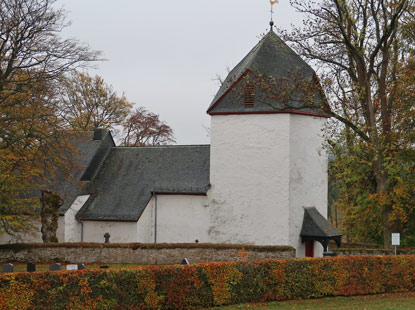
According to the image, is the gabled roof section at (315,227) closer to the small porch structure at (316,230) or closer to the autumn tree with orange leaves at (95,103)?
the small porch structure at (316,230)

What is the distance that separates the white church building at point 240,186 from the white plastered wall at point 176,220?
0.05 metres

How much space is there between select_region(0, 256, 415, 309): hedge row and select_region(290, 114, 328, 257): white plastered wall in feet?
27.8

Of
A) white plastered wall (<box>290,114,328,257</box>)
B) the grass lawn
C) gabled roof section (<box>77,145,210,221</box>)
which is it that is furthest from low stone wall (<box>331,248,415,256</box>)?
gabled roof section (<box>77,145,210,221</box>)

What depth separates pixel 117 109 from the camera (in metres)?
48.8

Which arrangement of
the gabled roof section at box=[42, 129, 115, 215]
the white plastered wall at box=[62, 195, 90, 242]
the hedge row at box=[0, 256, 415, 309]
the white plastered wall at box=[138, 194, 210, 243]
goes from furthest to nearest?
the gabled roof section at box=[42, 129, 115, 215], the white plastered wall at box=[62, 195, 90, 242], the white plastered wall at box=[138, 194, 210, 243], the hedge row at box=[0, 256, 415, 309]

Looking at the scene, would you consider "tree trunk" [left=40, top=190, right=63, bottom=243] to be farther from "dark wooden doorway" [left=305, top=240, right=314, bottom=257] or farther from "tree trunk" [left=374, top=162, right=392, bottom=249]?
"tree trunk" [left=374, top=162, right=392, bottom=249]

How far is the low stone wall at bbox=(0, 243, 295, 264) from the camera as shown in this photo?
24.1 m

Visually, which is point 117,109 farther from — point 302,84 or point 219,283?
point 219,283

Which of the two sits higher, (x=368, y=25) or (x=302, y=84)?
(x=368, y=25)

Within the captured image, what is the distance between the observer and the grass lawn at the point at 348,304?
48.8ft

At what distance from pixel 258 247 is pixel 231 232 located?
322 cm

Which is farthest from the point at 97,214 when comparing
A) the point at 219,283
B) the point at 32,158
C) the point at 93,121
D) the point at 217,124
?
the point at 93,121

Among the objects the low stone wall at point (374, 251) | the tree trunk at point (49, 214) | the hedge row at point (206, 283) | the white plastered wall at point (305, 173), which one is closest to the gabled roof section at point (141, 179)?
the tree trunk at point (49, 214)

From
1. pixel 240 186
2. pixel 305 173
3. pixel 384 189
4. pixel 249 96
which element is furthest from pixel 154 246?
pixel 384 189
